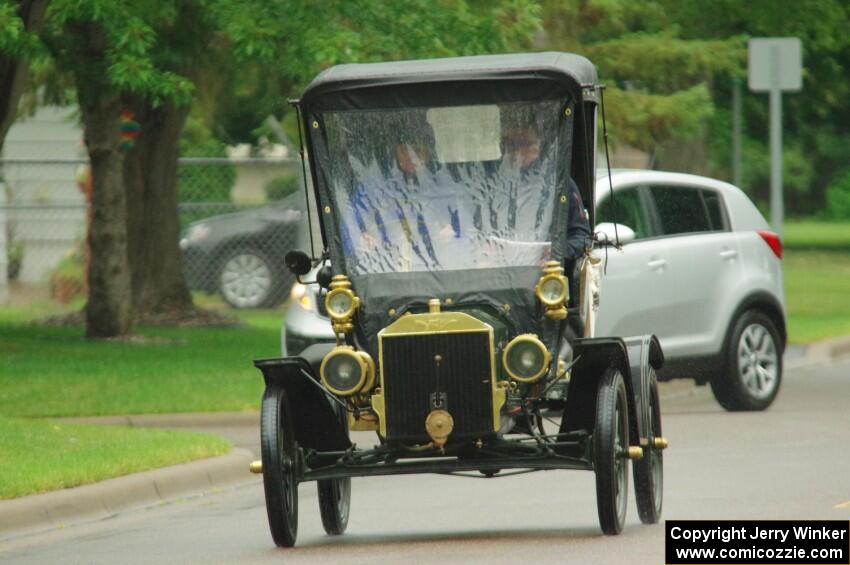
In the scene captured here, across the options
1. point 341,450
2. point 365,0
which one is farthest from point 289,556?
point 365,0

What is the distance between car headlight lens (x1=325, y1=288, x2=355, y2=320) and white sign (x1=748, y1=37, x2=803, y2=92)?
12.4 metres

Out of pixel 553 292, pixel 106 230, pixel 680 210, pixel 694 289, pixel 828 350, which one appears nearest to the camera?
pixel 553 292

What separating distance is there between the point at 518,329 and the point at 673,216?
6.66 metres

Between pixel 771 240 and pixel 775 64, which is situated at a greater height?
pixel 775 64

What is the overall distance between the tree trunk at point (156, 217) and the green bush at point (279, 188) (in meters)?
12.2

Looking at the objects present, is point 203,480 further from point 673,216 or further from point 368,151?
point 673,216

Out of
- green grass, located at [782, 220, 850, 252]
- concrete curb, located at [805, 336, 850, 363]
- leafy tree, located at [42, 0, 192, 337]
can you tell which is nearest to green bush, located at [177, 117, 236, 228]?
leafy tree, located at [42, 0, 192, 337]

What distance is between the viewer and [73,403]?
16.3 metres

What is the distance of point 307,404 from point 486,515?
151cm

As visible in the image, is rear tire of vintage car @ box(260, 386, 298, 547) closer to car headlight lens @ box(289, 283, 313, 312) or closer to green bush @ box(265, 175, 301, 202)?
car headlight lens @ box(289, 283, 313, 312)

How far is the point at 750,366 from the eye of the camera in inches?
648

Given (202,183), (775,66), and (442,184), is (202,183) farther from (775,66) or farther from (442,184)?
(442,184)

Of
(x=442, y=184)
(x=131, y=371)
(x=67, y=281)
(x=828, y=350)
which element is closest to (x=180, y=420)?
(x=131, y=371)

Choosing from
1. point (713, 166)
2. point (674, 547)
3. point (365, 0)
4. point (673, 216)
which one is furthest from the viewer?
point (713, 166)
